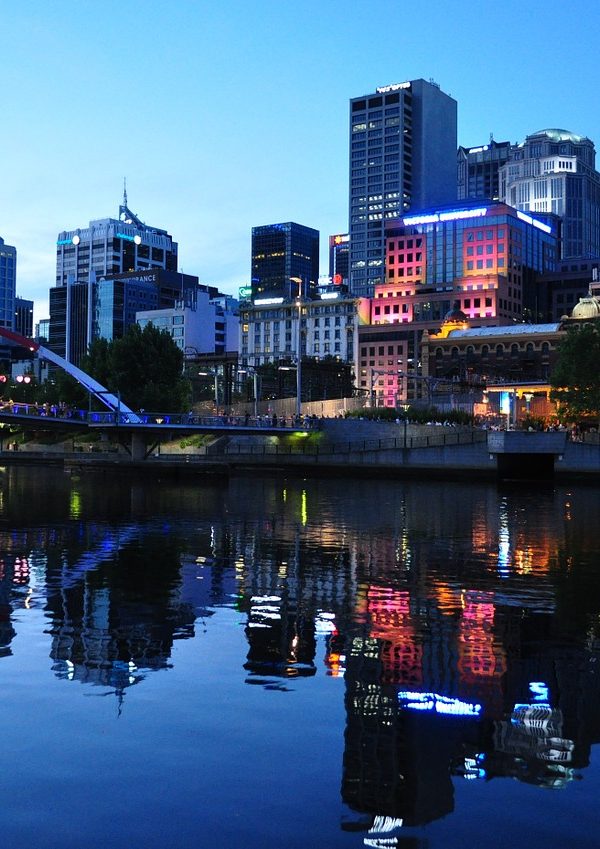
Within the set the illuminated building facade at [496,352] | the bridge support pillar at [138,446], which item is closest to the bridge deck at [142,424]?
the bridge support pillar at [138,446]

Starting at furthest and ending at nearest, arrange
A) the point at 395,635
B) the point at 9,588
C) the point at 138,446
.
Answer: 1. the point at 138,446
2. the point at 9,588
3. the point at 395,635

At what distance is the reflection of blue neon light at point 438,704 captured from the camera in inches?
500

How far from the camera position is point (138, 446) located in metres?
105

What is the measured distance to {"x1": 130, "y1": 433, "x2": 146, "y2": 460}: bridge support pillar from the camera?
10450 centimetres

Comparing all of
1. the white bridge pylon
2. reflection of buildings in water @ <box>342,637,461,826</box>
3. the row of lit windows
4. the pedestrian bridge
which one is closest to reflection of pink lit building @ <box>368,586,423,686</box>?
reflection of buildings in water @ <box>342,637,461,826</box>

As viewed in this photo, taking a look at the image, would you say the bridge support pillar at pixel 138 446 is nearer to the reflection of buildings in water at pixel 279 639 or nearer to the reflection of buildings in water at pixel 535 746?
the reflection of buildings in water at pixel 279 639

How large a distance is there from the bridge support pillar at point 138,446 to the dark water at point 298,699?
74249mm

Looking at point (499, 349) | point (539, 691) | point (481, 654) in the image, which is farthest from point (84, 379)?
point (539, 691)

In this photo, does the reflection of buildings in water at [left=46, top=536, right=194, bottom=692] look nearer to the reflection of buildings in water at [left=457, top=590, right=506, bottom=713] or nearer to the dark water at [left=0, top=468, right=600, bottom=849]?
the dark water at [left=0, top=468, right=600, bottom=849]

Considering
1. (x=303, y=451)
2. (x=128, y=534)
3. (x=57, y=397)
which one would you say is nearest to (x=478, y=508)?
(x=128, y=534)

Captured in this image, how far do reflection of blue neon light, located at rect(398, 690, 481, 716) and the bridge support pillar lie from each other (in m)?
92.7

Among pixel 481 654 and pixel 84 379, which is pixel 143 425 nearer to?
pixel 84 379

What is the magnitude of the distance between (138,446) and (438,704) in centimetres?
9411

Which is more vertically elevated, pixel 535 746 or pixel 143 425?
pixel 143 425
